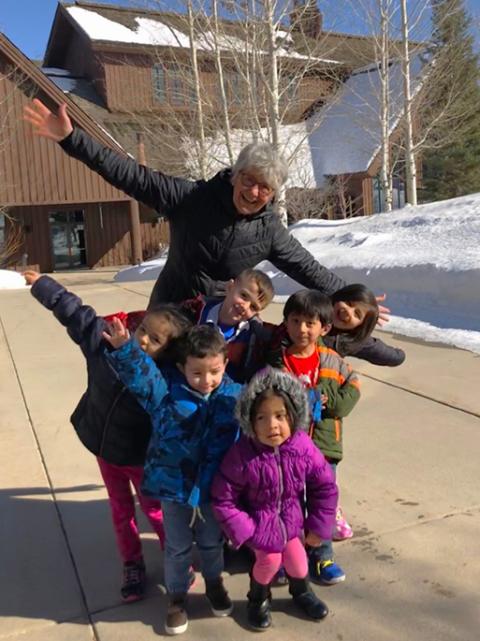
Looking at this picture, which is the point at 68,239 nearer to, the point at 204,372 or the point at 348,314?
the point at 348,314

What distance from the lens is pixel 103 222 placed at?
24.4 meters

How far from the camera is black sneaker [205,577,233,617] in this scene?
2.38 meters

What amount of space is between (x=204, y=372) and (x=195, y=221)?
771 millimetres

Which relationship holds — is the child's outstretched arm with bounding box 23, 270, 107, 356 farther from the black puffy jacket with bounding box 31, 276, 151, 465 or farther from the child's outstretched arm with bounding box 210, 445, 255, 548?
the child's outstretched arm with bounding box 210, 445, 255, 548

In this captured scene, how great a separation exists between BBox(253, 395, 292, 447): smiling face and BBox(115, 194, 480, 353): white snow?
436cm

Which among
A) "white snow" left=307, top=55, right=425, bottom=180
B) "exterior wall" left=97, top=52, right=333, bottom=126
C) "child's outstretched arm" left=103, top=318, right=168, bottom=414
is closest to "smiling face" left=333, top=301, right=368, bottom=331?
"child's outstretched arm" left=103, top=318, right=168, bottom=414

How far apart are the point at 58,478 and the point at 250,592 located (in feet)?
5.76

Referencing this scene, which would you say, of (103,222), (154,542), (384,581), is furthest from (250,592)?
(103,222)

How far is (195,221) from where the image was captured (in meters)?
2.76

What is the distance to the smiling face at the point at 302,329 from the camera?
2518 millimetres

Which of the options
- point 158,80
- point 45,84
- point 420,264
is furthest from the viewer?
point 158,80

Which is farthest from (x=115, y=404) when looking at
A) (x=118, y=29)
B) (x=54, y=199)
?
(x=118, y=29)

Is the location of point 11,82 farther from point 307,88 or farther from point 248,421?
point 248,421

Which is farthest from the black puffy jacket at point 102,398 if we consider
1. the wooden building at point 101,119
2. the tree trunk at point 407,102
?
the wooden building at point 101,119
